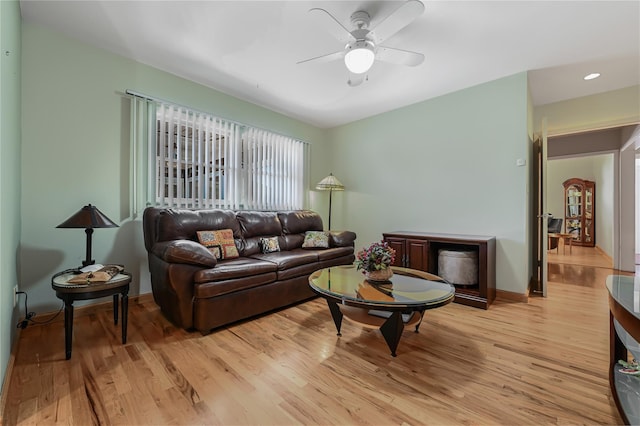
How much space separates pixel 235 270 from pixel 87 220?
1.30 m

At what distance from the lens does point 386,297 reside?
6.20 ft

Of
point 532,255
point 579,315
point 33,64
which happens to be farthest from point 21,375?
point 532,255

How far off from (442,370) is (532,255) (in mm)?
3039

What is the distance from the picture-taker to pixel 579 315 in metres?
2.68

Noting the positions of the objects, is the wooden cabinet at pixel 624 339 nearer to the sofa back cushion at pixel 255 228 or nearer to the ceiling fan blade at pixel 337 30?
the ceiling fan blade at pixel 337 30

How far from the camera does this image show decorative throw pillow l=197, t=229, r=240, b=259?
284 centimetres

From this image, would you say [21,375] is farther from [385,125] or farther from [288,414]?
[385,125]

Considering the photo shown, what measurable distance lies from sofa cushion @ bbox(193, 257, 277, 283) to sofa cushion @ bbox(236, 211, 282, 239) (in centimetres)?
80

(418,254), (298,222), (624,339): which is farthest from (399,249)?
(624,339)

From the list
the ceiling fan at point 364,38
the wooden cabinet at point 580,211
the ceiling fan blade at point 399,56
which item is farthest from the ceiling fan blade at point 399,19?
the wooden cabinet at point 580,211

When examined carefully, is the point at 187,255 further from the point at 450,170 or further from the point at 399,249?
the point at 450,170

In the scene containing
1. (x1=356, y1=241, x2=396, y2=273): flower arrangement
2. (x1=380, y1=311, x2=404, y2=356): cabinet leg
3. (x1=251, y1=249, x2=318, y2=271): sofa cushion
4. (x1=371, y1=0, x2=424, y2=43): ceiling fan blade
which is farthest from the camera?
(x1=251, y1=249, x2=318, y2=271): sofa cushion

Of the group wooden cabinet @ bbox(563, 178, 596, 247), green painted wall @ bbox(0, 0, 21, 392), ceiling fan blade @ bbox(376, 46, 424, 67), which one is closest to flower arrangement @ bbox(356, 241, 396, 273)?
ceiling fan blade @ bbox(376, 46, 424, 67)

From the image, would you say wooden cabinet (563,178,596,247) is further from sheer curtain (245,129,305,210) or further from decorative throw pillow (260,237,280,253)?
decorative throw pillow (260,237,280,253)
